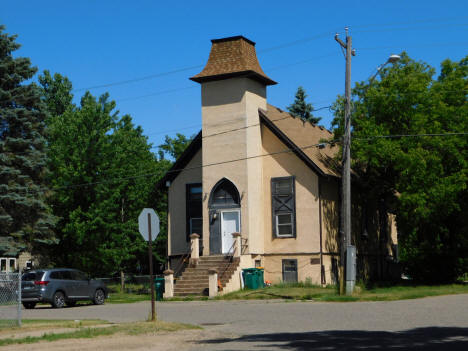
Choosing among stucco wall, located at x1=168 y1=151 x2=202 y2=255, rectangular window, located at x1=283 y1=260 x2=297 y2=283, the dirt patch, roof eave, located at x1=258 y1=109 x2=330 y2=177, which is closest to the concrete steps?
rectangular window, located at x1=283 y1=260 x2=297 y2=283

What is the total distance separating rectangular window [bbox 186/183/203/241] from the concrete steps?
3.27 meters

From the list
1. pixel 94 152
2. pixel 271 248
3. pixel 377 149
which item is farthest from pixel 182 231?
pixel 377 149

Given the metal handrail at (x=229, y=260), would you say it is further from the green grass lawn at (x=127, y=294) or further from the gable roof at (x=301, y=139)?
the gable roof at (x=301, y=139)

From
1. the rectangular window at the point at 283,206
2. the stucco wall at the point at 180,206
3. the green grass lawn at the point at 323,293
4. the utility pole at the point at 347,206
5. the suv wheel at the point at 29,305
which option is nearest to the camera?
the green grass lawn at the point at 323,293

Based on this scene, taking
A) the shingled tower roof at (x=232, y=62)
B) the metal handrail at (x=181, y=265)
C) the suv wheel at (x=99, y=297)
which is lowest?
the suv wheel at (x=99, y=297)

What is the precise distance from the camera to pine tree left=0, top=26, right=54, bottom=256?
3703 cm

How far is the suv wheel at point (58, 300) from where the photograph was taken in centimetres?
2808

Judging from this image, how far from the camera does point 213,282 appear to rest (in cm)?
3083

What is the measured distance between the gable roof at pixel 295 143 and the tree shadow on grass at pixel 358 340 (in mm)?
20587

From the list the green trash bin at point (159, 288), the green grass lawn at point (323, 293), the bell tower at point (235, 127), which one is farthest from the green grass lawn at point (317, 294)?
the bell tower at point (235, 127)

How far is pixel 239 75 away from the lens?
34.7 metres

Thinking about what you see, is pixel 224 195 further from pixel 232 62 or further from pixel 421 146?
pixel 421 146

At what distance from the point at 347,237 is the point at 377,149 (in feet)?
23.7

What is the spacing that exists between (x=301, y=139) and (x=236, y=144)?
A: 417 cm
